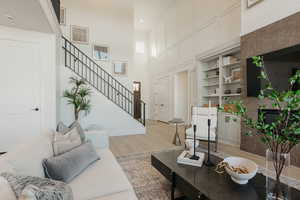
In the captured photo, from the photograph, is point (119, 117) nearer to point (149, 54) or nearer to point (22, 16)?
point (22, 16)

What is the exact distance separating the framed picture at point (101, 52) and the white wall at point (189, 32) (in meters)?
2.75

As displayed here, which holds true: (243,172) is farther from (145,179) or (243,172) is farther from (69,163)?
(69,163)

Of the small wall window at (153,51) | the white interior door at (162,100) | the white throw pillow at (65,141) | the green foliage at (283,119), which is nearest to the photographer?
the green foliage at (283,119)

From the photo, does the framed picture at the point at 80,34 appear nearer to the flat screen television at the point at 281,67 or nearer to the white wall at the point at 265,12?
the white wall at the point at 265,12

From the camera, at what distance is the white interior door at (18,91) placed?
2.93m

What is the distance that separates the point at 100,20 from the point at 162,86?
3.84 metres

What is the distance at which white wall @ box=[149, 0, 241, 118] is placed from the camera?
395 centimetres

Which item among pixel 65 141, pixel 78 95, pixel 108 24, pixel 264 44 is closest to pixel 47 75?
pixel 78 95

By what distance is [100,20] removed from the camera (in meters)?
5.70

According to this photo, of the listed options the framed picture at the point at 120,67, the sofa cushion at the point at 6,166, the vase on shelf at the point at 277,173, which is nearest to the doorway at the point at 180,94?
the framed picture at the point at 120,67

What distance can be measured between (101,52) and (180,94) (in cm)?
364

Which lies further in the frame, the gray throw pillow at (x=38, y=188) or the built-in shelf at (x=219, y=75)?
the built-in shelf at (x=219, y=75)

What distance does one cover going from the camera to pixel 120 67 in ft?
19.7

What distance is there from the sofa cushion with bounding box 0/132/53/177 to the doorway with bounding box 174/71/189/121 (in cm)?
558
